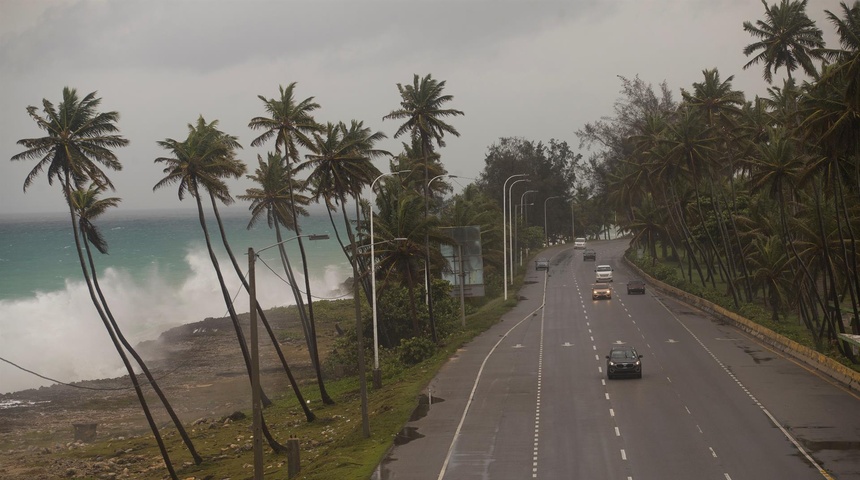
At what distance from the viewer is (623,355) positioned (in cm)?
5238

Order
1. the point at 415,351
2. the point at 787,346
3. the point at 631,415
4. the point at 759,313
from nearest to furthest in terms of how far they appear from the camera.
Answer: the point at 631,415, the point at 787,346, the point at 415,351, the point at 759,313

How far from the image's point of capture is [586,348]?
208 feet

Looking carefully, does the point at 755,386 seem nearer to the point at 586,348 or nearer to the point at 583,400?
the point at 583,400

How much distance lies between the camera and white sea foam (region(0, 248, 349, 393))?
101750 millimetres

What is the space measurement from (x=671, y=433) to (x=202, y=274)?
16679cm

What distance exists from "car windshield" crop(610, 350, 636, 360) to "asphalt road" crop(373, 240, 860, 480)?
1298mm

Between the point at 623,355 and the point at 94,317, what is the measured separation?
98.3 meters

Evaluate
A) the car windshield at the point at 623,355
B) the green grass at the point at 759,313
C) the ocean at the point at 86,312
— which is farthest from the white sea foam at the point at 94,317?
the car windshield at the point at 623,355

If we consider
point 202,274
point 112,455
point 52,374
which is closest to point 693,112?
point 112,455

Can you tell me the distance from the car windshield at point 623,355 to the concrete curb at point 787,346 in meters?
10.2

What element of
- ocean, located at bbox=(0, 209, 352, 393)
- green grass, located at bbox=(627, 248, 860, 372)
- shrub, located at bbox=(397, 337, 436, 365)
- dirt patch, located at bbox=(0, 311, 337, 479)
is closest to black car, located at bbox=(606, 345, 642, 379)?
green grass, located at bbox=(627, 248, 860, 372)

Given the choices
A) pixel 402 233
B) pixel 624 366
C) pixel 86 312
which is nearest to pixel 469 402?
pixel 624 366

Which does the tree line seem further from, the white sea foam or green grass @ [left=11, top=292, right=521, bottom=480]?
the white sea foam

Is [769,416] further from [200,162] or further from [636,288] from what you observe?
[636,288]
